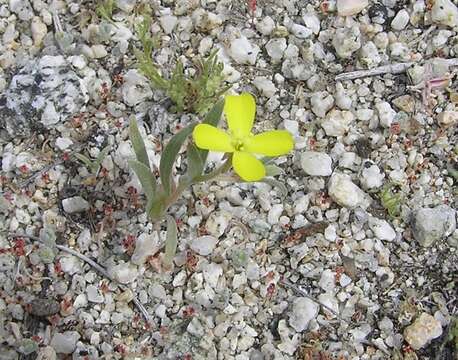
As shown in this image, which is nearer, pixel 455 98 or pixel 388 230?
pixel 388 230

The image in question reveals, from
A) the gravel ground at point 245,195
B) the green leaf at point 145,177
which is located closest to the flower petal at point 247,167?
the green leaf at point 145,177

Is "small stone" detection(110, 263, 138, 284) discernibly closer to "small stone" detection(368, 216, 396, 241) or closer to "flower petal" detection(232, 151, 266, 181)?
"flower petal" detection(232, 151, 266, 181)

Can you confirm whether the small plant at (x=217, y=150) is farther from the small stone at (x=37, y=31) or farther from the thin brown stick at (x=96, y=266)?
the small stone at (x=37, y=31)

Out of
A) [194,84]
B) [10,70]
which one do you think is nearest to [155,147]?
[194,84]

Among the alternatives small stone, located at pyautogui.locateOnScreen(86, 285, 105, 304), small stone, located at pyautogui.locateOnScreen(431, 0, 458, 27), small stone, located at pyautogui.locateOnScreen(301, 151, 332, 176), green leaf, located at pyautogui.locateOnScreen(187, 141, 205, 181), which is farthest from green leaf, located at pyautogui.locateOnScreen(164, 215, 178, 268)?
small stone, located at pyautogui.locateOnScreen(431, 0, 458, 27)

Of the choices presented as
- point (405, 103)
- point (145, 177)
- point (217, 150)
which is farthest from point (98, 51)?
point (405, 103)

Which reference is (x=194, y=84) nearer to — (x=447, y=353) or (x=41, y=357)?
(x=41, y=357)
